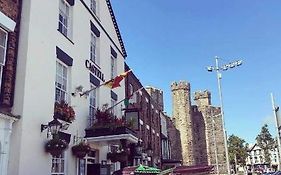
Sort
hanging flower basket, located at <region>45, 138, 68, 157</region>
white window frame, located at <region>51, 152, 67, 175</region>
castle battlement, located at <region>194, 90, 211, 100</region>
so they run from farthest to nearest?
castle battlement, located at <region>194, 90, 211, 100</region>, white window frame, located at <region>51, 152, 67, 175</region>, hanging flower basket, located at <region>45, 138, 68, 157</region>

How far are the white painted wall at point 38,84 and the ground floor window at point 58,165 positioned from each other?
0.71 feet

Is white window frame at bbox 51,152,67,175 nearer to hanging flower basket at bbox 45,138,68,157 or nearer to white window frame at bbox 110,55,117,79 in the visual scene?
hanging flower basket at bbox 45,138,68,157

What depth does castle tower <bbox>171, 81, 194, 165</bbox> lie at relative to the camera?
44394 millimetres

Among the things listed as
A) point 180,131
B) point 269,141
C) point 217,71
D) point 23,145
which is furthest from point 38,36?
point 269,141

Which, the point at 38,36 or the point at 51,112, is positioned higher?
the point at 38,36

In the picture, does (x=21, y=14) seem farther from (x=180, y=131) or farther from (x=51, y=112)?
(x=180, y=131)

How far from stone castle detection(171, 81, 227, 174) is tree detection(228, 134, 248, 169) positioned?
5.50m

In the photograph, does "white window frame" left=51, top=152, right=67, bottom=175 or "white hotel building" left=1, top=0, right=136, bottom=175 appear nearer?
"white hotel building" left=1, top=0, right=136, bottom=175

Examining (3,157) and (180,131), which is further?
(180,131)

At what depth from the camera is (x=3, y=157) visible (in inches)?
338

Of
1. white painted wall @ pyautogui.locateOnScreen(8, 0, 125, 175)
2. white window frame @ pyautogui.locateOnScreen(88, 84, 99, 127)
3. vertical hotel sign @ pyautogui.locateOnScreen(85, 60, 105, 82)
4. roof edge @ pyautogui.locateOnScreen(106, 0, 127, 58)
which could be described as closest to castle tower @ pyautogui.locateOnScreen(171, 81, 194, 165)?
roof edge @ pyautogui.locateOnScreen(106, 0, 127, 58)

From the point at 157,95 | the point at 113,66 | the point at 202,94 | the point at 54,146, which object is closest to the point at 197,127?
the point at 202,94

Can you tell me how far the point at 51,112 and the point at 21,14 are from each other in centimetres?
298

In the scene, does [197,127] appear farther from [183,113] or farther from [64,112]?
[64,112]
